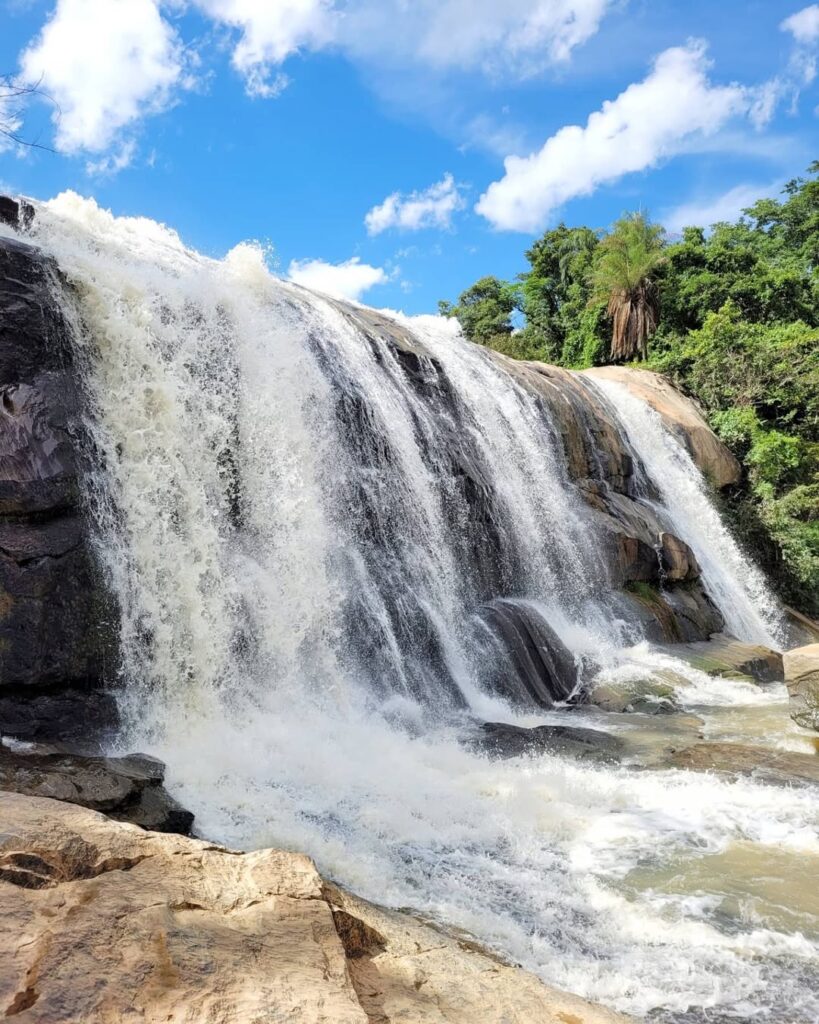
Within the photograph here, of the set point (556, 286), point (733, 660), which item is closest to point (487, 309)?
point (556, 286)

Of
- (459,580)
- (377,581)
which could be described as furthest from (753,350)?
(377,581)

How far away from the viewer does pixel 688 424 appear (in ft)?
74.1

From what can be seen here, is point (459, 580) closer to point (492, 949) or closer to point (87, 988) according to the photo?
point (492, 949)

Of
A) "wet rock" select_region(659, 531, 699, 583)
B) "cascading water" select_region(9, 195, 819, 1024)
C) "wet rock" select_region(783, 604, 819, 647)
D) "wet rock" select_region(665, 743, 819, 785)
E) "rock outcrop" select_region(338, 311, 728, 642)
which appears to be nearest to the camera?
"cascading water" select_region(9, 195, 819, 1024)

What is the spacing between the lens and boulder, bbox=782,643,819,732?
923cm

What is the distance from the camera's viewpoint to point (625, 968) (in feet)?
13.2

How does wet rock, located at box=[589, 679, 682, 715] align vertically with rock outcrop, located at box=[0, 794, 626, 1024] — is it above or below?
below

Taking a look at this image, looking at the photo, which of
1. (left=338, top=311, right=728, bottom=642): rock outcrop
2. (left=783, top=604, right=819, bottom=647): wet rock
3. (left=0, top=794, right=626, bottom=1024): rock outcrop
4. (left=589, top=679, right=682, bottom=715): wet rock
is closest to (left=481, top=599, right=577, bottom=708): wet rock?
(left=589, top=679, right=682, bottom=715): wet rock

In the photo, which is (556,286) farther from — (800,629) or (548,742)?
(548,742)

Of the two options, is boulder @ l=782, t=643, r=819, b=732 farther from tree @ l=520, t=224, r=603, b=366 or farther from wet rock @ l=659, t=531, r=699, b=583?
tree @ l=520, t=224, r=603, b=366

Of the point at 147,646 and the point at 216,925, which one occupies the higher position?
the point at 147,646

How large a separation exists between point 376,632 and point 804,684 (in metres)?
5.83

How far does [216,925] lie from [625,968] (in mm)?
2489

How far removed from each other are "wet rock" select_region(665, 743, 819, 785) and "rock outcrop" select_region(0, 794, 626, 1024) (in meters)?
4.70
